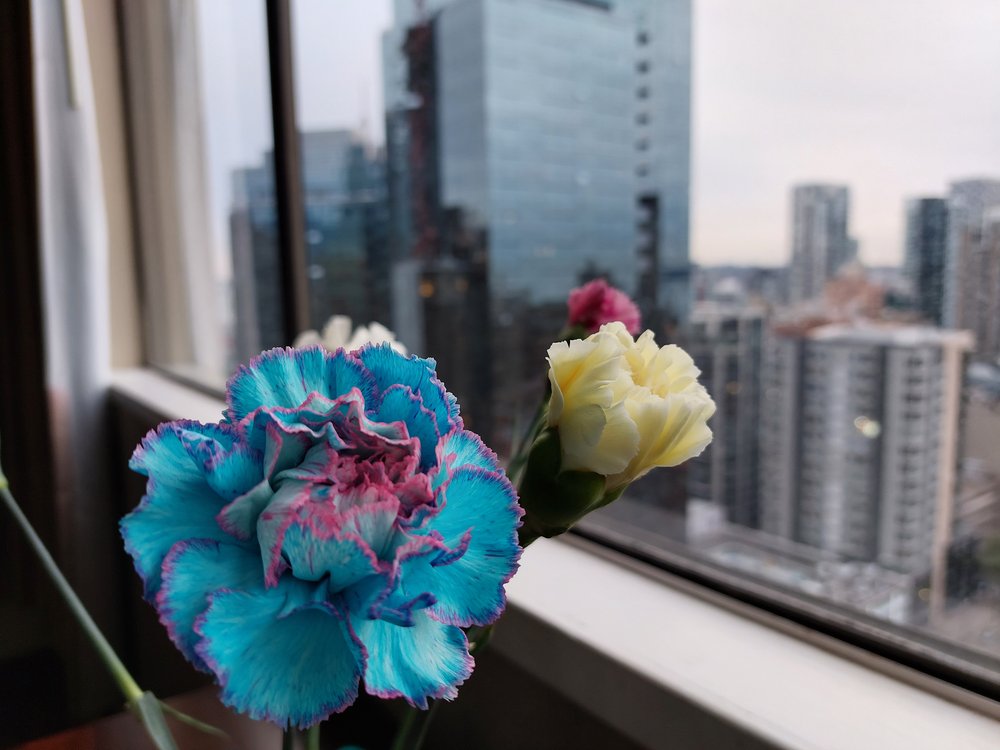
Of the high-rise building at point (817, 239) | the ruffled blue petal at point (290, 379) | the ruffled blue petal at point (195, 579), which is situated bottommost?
the ruffled blue petal at point (195, 579)

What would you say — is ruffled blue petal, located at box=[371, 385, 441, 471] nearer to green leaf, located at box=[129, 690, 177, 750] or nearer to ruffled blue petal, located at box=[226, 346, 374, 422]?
ruffled blue petal, located at box=[226, 346, 374, 422]

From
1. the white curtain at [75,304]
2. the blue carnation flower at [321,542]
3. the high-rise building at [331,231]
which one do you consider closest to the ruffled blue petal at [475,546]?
the blue carnation flower at [321,542]

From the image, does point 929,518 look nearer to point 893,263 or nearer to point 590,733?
point 893,263

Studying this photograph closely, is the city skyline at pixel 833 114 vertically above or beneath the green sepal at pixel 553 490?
above

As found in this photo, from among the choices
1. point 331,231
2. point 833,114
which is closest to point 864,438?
point 833,114

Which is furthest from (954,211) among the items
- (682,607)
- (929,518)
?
(682,607)

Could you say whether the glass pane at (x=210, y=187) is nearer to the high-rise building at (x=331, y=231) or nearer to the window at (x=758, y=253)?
the high-rise building at (x=331, y=231)

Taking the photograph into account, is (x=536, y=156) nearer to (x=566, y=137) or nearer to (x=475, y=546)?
(x=566, y=137)

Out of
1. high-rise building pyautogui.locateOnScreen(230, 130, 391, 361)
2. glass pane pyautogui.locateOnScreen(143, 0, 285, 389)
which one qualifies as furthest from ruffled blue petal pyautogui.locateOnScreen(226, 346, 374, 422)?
glass pane pyautogui.locateOnScreen(143, 0, 285, 389)
